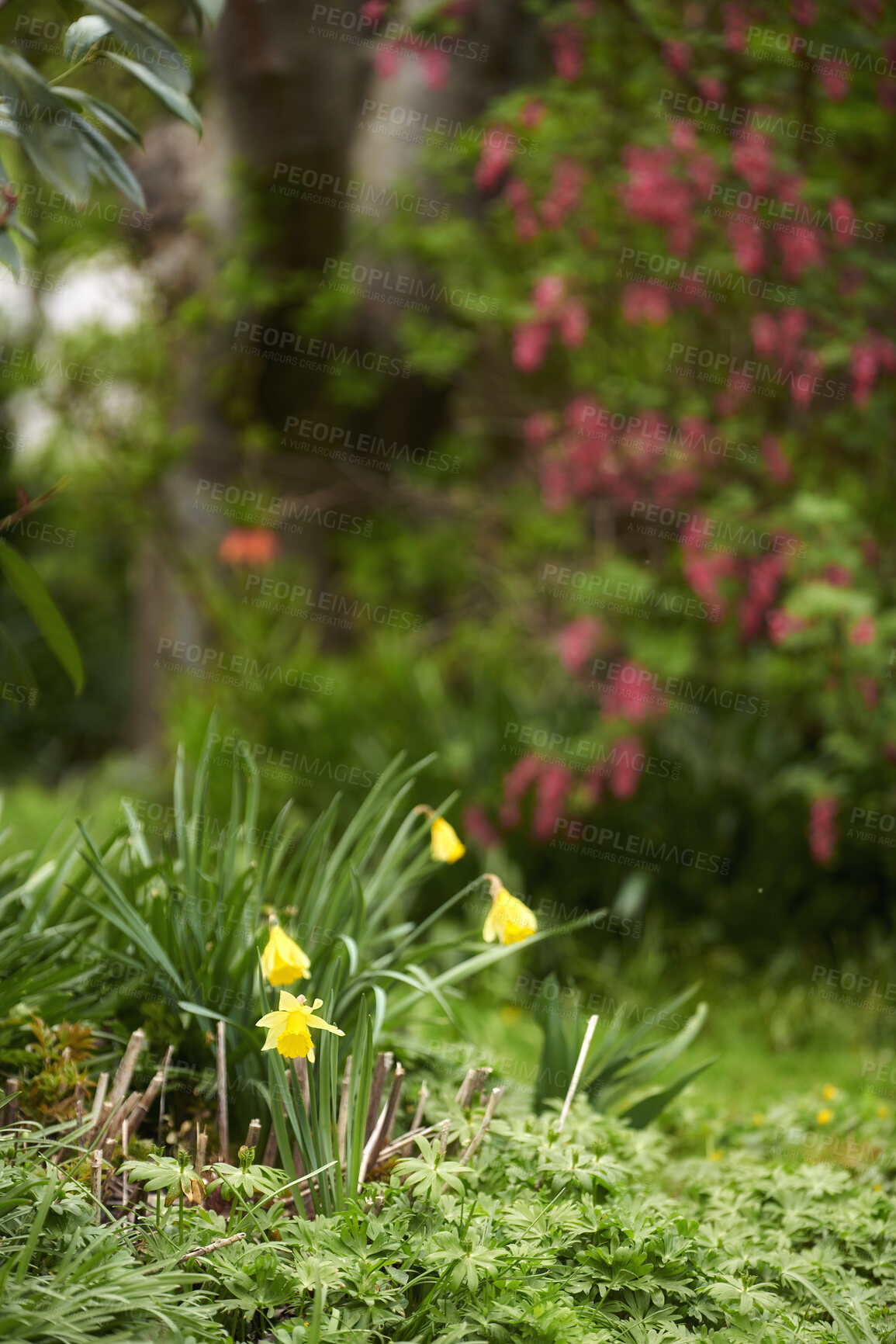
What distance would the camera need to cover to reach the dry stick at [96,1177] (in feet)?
5.25

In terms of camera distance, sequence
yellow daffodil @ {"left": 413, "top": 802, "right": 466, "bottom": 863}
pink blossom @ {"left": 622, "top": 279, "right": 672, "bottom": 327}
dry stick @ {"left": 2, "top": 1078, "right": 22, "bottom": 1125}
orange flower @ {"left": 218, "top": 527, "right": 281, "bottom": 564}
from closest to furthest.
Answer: dry stick @ {"left": 2, "top": 1078, "right": 22, "bottom": 1125}, yellow daffodil @ {"left": 413, "top": 802, "right": 466, "bottom": 863}, pink blossom @ {"left": 622, "top": 279, "right": 672, "bottom": 327}, orange flower @ {"left": 218, "top": 527, "right": 281, "bottom": 564}

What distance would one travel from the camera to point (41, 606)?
6.43ft

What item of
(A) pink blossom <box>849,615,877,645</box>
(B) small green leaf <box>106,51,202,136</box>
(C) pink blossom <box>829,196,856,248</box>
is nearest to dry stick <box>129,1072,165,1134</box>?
(B) small green leaf <box>106,51,202,136</box>

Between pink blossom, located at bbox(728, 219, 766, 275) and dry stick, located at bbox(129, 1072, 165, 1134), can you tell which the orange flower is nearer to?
pink blossom, located at bbox(728, 219, 766, 275)

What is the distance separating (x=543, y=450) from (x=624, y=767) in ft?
5.26

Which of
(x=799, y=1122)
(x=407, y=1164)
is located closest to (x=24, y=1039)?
(x=407, y=1164)

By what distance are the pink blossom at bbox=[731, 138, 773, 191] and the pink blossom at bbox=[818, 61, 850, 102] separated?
0.24 m

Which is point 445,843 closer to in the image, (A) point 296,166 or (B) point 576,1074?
(B) point 576,1074

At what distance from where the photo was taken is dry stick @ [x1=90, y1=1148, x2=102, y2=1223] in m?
1.60

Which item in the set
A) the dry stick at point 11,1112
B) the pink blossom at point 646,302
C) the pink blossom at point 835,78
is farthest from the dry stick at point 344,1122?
the pink blossom at point 835,78

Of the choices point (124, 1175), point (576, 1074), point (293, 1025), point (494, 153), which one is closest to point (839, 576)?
point (494, 153)

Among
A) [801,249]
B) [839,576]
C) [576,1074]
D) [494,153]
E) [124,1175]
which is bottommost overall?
[124,1175]

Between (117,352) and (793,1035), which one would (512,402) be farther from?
(793,1035)

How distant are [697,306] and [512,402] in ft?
5.00
